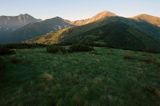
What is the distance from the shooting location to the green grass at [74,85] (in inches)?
408

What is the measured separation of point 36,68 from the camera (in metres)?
15.1

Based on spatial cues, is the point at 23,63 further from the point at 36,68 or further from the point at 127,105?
the point at 127,105

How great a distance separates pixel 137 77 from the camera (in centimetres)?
1466

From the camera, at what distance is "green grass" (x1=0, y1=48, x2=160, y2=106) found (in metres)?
10.4

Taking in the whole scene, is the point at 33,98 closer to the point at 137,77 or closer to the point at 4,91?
the point at 4,91

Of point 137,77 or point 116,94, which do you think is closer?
point 116,94

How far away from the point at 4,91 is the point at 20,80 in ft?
5.21

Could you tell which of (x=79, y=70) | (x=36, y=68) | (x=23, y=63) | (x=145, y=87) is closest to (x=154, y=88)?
(x=145, y=87)

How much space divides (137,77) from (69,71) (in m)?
5.15

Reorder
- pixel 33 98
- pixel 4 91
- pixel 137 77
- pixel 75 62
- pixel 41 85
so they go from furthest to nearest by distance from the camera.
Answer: pixel 75 62 → pixel 137 77 → pixel 41 85 → pixel 4 91 → pixel 33 98

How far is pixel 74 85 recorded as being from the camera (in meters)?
12.1

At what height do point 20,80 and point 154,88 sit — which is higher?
point 20,80

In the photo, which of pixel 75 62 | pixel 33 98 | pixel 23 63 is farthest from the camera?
pixel 75 62

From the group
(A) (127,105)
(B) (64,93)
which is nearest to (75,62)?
(B) (64,93)
